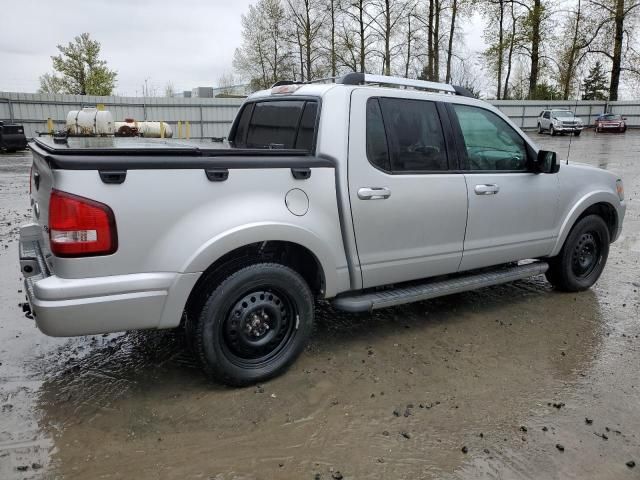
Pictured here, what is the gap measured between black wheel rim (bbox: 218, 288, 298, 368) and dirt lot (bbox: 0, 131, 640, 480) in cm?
23

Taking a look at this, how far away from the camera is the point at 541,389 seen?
355 cm

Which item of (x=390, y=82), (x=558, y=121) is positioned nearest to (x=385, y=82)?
(x=390, y=82)

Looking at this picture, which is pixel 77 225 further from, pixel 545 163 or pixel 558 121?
pixel 558 121

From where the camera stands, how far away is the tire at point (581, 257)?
5305 mm

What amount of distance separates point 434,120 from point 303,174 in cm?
139

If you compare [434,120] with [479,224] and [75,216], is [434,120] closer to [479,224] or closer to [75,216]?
[479,224]

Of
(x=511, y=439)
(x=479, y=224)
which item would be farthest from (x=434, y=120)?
(x=511, y=439)

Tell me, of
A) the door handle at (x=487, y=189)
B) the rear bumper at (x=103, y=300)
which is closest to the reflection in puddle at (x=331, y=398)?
the rear bumper at (x=103, y=300)

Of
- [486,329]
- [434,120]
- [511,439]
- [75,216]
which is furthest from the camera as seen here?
[486,329]

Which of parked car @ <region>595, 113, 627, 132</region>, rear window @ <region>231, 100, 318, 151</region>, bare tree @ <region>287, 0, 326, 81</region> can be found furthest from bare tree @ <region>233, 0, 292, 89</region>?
rear window @ <region>231, 100, 318, 151</region>

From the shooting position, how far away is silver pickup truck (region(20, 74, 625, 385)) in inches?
114

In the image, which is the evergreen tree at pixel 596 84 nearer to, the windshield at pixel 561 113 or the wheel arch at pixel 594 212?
the windshield at pixel 561 113

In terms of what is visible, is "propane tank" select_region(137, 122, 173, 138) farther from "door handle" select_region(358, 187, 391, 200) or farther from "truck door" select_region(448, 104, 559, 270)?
"door handle" select_region(358, 187, 391, 200)

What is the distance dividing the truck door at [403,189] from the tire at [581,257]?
1.57 metres
